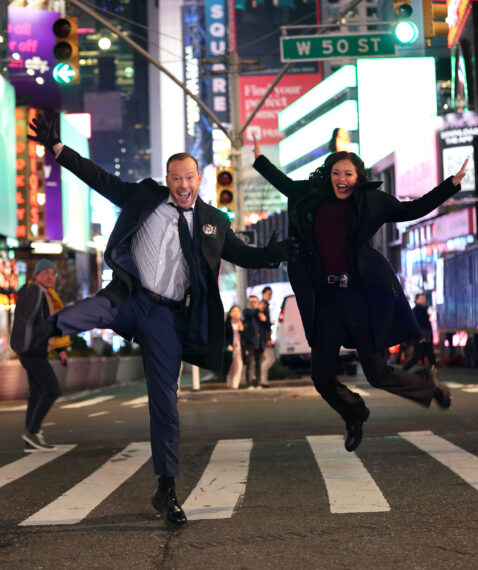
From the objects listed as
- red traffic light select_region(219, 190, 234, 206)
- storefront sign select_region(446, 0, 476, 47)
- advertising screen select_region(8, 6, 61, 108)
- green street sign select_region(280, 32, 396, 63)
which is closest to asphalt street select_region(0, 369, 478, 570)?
green street sign select_region(280, 32, 396, 63)

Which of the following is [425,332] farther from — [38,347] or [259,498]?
[259,498]

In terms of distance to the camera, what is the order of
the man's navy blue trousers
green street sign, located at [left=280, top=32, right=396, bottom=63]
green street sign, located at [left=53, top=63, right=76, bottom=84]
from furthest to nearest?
green street sign, located at [left=280, top=32, right=396, bottom=63], green street sign, located at [left=53, top=63, right=76, bottom=84], the man's navy blue trousers

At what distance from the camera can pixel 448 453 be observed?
8906 millimetres

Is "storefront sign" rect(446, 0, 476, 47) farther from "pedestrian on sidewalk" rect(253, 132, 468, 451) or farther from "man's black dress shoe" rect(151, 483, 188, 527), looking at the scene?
"man's black dress shoe" rect(151, 483, 188, 527)

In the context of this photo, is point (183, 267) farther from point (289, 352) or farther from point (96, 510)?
point (289, 352)

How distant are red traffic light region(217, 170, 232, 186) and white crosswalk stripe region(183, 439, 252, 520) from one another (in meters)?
12.2

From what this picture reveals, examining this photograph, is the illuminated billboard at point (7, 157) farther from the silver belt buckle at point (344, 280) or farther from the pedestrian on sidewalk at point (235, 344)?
the silver belt buckle at point (344, 280)

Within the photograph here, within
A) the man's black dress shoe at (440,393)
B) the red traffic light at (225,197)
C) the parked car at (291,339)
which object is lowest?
the parked car at (291,339)

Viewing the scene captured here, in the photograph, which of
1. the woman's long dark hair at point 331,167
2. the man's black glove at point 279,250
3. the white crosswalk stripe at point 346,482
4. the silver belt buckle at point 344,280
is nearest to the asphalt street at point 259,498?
the white crosswalk stripe at point 346,482

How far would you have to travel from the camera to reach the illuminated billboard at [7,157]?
2391 inches

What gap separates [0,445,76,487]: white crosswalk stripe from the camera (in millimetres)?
8734

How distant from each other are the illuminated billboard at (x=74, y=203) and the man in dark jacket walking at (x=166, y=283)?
70502mm

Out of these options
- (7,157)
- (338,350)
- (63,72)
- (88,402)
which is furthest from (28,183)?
(338,350)

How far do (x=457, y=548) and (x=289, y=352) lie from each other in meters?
25.0
